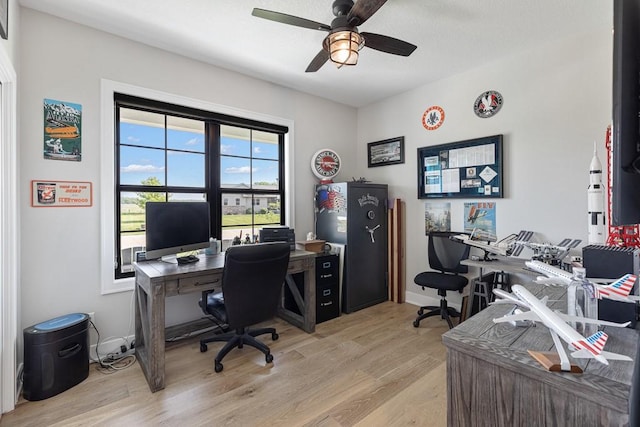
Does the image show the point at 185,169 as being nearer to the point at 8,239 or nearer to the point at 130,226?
the point at 130,226

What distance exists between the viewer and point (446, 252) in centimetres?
324

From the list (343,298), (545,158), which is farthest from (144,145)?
(545,158)

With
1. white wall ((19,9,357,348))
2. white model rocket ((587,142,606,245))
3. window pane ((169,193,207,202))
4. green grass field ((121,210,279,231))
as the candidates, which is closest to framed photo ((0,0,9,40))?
white wall ((19,9,357,348))

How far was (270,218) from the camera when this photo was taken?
3715 millimetres

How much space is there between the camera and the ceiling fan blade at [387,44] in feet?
6.88

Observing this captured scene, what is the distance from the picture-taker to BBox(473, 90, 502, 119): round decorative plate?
306cm

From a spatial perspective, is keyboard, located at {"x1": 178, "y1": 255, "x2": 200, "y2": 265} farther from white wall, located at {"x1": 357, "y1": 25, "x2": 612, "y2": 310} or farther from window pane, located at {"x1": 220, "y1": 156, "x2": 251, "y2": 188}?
white wall, located at {"x1": 357, "y1": 25, "x2": 612, "y2": 310}

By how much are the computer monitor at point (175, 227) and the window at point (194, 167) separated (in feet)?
1.72

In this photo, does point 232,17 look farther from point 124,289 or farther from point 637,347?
point 637,347

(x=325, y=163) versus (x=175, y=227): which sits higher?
(x=325, y=163)

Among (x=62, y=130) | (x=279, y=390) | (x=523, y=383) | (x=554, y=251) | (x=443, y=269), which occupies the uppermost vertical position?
(x=62, y=130)

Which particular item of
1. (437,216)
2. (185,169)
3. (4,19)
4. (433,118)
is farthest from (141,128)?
(437,216)

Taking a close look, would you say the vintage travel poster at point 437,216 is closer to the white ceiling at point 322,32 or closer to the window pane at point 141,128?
the white ceiling at point 322,32

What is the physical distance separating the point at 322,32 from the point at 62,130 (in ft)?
7.13
